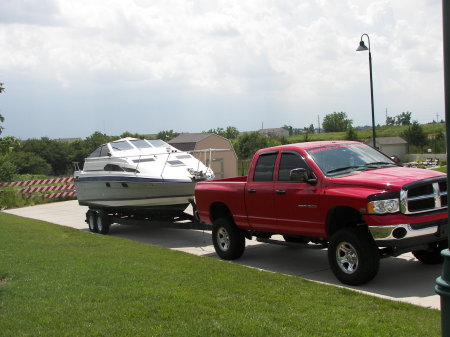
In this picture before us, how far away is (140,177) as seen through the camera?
14.5 m

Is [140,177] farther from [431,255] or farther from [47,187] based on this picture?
[47,187]

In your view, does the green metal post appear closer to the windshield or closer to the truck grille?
the truck grille

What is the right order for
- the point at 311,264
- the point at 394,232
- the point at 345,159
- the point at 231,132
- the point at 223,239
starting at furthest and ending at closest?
1. the point at 231,132
2. the point at 223,239
3. the point at 311,264
4. the point at 345,159
5. the point at 394,232

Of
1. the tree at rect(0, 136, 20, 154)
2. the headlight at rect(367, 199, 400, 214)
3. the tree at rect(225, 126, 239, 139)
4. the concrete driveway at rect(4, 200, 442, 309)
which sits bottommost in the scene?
the concrete driveway at rect(4, 200, 442, 309)

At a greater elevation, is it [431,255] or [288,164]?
[288,164]

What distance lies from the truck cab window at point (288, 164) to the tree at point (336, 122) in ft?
367

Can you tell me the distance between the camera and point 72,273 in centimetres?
853

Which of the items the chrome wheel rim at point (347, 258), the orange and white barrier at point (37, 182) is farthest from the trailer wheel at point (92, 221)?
→ the orange and white barrier at point (37, 182)

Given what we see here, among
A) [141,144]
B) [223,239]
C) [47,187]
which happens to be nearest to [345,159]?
[223,239]

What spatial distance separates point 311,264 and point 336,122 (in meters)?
113

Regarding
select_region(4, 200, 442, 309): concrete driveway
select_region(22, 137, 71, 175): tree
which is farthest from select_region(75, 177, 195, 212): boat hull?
select_region(22, 137, 71, 175): tree

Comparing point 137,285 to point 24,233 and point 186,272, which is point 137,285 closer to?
point 186,272

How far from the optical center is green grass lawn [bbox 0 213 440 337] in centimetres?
559

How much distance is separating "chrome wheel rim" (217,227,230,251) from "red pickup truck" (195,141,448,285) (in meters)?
0.02
